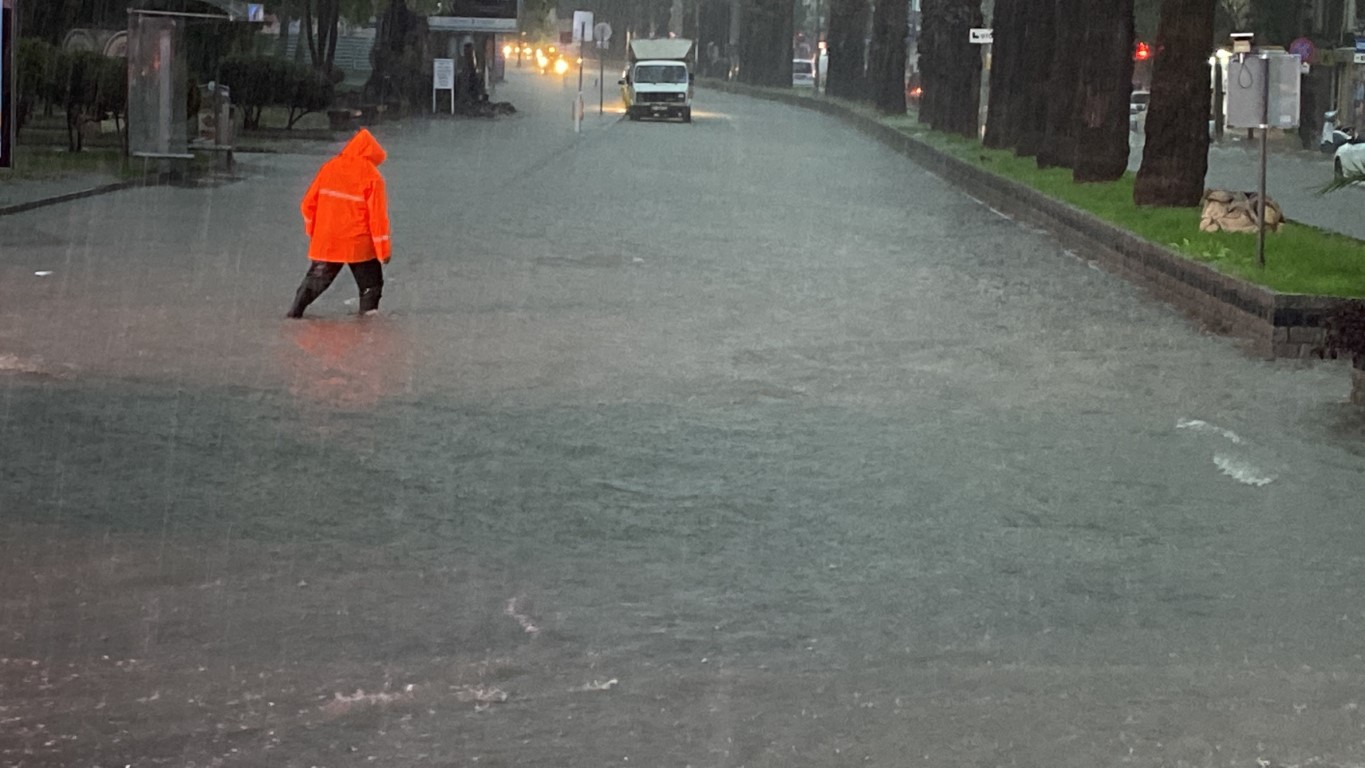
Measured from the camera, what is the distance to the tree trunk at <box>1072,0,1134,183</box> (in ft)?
105

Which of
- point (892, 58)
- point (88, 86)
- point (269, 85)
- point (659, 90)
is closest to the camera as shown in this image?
point (88, 86)

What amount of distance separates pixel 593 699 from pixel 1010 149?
1533 inches

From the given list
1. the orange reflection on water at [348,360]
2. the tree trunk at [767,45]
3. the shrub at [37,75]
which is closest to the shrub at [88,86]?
the shrub at [37,75]

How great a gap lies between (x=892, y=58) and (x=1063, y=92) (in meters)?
35.3

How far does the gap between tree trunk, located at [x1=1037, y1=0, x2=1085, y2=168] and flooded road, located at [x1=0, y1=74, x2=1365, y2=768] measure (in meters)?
15.9

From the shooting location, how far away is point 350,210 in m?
16.8

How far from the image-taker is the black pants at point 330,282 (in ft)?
54.4

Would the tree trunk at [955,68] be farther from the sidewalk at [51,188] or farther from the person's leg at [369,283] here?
the person's leg at [369,283]

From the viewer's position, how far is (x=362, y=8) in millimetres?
60719

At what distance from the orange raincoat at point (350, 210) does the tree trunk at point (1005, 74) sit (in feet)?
87.7

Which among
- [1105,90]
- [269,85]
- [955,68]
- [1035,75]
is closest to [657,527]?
[1105,90]

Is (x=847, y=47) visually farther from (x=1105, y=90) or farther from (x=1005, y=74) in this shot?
(x=1105, y=90)

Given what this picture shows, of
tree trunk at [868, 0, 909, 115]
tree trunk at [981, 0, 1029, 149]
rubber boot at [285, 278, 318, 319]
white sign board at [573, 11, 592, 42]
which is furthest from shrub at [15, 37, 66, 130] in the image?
tree trunk at [868, 0, 909, 115]

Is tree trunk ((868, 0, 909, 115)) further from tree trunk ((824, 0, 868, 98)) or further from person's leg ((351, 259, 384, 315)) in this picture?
person's leg ((351, 259, 384, 315))
